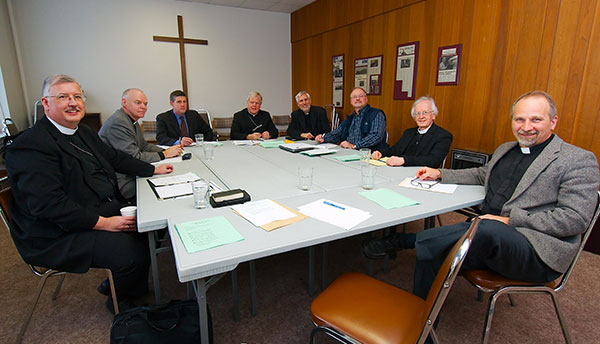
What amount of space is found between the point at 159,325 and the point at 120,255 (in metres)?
0.47

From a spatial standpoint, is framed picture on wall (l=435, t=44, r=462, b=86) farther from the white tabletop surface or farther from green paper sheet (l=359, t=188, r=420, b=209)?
green paper sheet (l=359, t=188, r=420, b=209)

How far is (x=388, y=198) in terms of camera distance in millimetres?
1688

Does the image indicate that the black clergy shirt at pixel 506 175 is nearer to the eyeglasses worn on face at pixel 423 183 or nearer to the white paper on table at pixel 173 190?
the eyeglasses worn on face at pixel 423 183

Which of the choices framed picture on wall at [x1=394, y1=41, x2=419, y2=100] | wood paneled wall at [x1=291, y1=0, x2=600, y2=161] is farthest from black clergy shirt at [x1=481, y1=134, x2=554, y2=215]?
framed picture on wall at [x1=394, y1=41, x2=419, y2=100]

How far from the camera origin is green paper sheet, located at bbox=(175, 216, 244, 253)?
117cm

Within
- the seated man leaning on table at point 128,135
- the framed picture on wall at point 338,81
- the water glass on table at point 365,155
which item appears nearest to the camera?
the seated man leaning on table at point 128,135

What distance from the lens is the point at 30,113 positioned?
4984 millimetres

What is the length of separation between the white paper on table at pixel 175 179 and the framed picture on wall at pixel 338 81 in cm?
391

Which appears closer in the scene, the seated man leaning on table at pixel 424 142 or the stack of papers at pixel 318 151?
the seated man leaning on table at pixel 424 142

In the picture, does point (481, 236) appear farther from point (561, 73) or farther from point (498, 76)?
point (498, 76)

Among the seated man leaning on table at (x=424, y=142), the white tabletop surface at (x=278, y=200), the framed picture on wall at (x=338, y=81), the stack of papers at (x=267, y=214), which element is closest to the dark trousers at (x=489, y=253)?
the white tabletop surface at (x=278, y=200)

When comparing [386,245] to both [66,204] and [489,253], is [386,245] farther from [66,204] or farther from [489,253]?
[66,204]

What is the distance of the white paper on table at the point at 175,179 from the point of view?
6.62 feet

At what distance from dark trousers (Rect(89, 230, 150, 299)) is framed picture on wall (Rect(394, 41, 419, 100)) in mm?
3691
